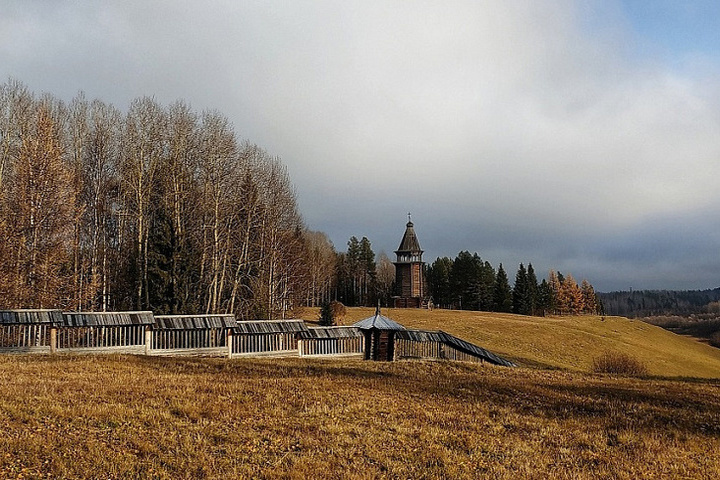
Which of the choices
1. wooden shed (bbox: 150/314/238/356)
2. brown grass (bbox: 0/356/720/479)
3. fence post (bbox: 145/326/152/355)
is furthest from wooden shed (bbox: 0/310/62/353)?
wooden shed (bbox: 150/314/238/356)

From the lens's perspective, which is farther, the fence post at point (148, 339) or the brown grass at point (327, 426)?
the fence post at point (148, 339)

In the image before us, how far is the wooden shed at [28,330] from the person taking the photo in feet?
62.7

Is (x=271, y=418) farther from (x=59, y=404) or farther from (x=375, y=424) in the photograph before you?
(x=59, y=404)

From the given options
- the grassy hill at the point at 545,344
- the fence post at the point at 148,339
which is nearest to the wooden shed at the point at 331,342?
the fence post at the point at 148,339

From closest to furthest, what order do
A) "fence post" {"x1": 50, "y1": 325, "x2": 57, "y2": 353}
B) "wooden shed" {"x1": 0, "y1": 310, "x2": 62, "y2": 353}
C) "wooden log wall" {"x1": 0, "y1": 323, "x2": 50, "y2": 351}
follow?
1. "wooden shed" {"x1": 0, "y1": 310, "x2": 62, "y2": 353}
2. "wooden log wall" {"x1": 0, "y1": 323, "x2": 50, "y2": 351}
3. "fence post" {"x1": 50, "y1": 325, "x2": 57, "y2": 353}

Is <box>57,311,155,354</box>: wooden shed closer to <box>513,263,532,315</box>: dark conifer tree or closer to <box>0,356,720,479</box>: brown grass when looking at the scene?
<box>0,356,720,479</box>: brown grass

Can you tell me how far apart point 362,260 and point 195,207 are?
6805 cm

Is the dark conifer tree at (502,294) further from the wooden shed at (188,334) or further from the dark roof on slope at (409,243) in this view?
the wooden shed at (188,334)

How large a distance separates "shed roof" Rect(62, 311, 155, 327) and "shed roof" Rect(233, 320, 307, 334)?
3425 mm

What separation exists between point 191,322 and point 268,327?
3090mm

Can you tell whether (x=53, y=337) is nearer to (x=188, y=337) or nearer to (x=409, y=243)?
(x=188, y=337)

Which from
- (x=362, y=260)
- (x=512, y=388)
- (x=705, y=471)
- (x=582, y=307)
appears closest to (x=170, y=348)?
(x=512, y=388)

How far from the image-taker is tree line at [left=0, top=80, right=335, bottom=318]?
2869cm

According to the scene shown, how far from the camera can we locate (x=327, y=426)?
1081 cm
